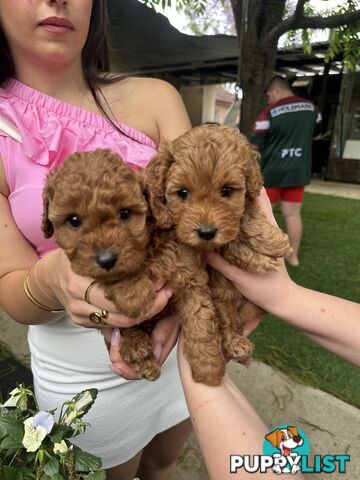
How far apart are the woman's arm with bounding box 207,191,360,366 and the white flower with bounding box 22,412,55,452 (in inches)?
→ 32.1

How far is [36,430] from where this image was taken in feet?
4.40

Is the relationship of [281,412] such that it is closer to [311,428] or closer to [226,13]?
[311,428]

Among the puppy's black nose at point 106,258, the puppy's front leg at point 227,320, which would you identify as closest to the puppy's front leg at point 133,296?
the puppy's black nose at point 106,258

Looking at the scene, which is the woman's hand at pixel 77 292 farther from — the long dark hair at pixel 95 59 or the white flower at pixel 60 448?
the long dark hair at pixel 95 59

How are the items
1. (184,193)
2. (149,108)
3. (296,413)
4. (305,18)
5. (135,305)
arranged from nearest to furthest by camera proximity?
(135,305) → (184,193) → (149,108) → (296,413) → (305,18)

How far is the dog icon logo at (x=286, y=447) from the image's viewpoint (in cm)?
121

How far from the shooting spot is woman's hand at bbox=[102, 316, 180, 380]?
1545 mm

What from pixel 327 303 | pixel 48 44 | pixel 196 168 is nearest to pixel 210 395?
pixel 327 303

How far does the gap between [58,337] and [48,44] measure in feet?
4.19

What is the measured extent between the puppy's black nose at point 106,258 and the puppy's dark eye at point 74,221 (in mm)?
141

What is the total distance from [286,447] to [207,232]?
0.75 meters

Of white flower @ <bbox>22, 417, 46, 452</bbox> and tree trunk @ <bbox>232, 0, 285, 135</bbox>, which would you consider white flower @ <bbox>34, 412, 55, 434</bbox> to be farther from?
tree trunk @ <bbox>232, 0, 285, 135</bbox>

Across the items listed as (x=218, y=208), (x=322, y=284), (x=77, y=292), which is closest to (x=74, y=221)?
(x=77, y=292)

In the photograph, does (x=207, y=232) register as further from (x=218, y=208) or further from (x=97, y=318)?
(x=97, y=318)
